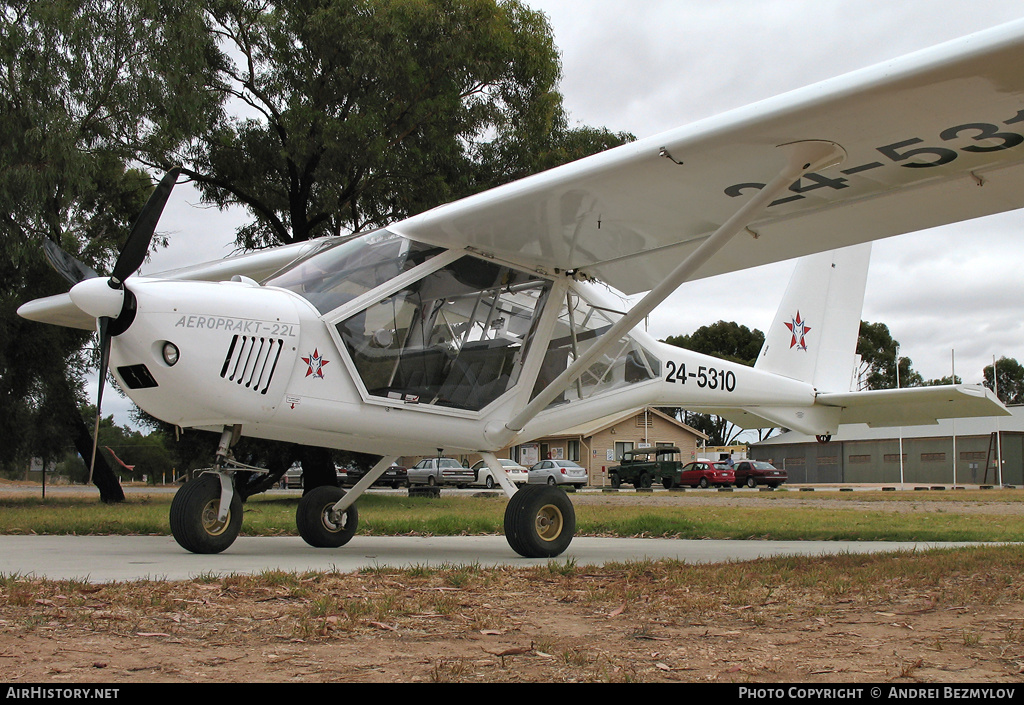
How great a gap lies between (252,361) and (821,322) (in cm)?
795

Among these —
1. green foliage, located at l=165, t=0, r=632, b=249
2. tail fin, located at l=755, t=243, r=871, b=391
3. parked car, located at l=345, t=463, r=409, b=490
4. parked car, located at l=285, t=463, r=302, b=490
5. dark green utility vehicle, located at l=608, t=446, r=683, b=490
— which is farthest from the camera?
parked car, located at l=285, t=463, r=302, b=490

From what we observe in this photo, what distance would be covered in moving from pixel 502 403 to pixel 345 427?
1619 millimetres

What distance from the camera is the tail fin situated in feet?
36.8

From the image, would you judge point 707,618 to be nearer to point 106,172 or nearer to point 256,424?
point 256,424

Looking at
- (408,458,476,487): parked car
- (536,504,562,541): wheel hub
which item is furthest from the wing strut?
(408,458,476,487): parked car

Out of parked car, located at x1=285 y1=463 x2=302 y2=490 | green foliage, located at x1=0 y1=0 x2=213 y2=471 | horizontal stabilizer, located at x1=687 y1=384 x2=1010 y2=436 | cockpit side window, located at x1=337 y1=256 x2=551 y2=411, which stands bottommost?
parked car, located at x1=285 y1=463 x2=302 y2=490

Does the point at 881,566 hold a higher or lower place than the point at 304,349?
lower

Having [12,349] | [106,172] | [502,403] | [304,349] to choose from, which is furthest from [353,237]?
[12,349]

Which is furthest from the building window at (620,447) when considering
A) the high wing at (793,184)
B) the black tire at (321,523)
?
the black tire at (321,523)

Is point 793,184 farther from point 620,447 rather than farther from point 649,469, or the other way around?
point 620,447

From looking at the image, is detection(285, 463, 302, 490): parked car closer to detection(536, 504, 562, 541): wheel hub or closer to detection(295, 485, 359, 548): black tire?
detection(295, 485, 359, 548): black tire

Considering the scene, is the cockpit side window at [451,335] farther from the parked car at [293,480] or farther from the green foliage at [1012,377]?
the green foliage at [1012,377]

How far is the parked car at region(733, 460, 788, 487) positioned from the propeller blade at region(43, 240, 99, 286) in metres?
38.3

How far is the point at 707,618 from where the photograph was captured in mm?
3936
